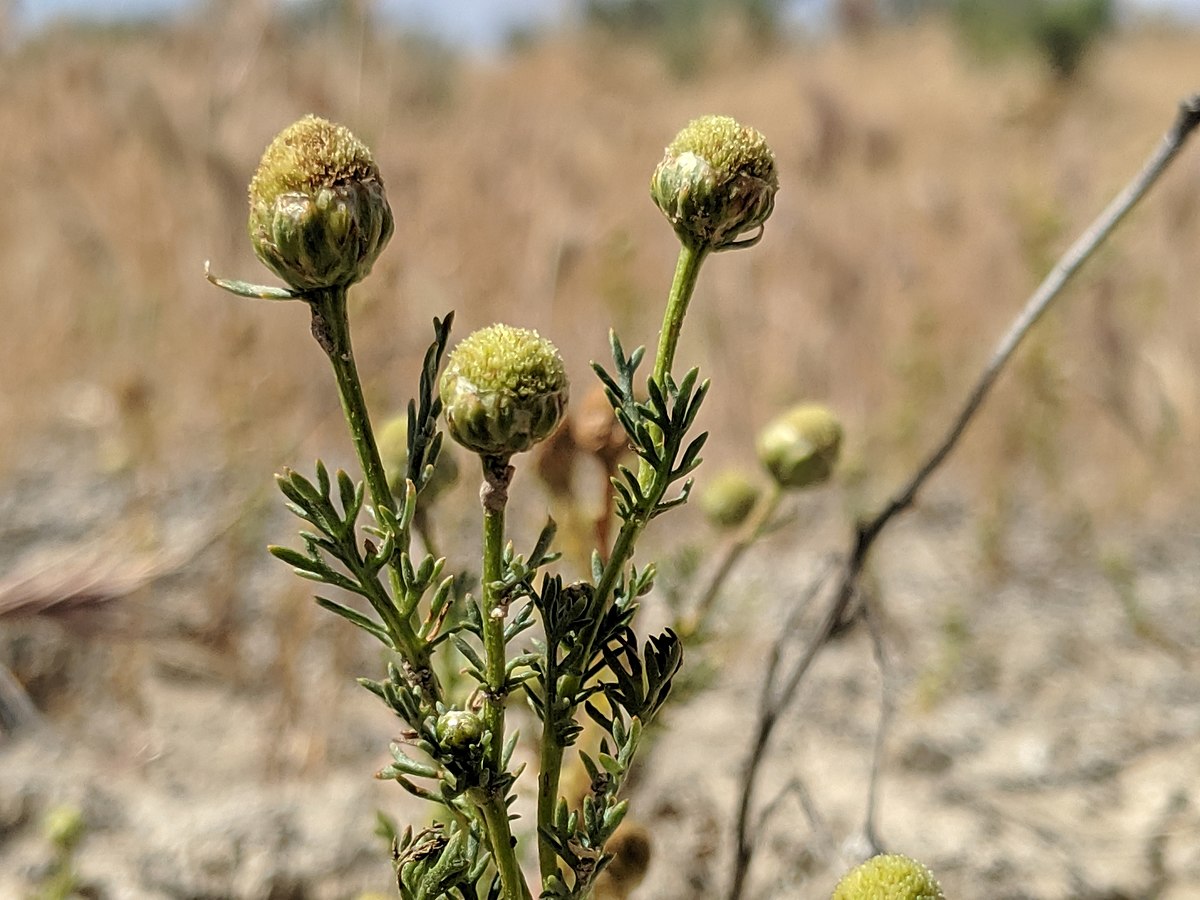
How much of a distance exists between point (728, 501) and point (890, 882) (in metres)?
0.41

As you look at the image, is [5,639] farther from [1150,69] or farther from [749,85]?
[1150,69]

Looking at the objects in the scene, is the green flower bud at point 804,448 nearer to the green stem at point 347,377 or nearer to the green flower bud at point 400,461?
the green flower bud at point 400,461

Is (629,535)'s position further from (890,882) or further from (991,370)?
(991,370)

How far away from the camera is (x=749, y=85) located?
9.03 metres

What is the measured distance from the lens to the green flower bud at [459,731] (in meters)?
0.45

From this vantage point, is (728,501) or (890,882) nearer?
(890,882)

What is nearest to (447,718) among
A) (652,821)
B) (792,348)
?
(652,821)

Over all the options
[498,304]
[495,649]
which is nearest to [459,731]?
[495,649]

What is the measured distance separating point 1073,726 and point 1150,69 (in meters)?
9.60

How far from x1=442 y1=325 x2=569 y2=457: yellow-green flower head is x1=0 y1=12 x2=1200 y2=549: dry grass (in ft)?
2.64

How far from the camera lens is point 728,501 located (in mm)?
886

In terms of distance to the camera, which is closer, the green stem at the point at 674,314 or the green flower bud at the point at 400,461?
the green stem at the point at 674,314

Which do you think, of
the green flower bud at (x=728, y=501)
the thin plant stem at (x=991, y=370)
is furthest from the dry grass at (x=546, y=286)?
the thin plant stem at (x=991, y=370)

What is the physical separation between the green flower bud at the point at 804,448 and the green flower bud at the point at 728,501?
8 cm
